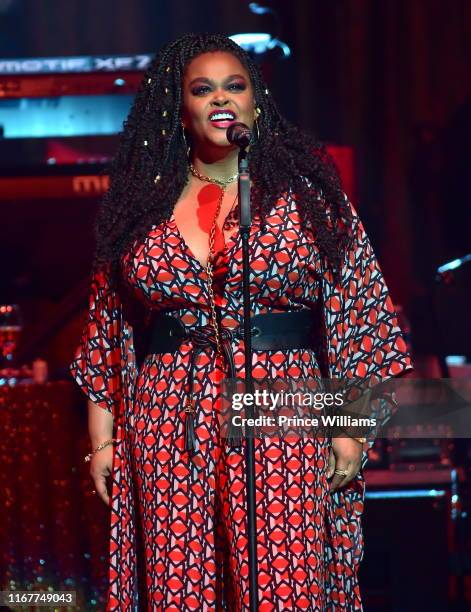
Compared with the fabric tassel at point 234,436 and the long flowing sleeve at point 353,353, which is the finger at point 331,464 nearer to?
the long flowing sleeve at point 353,353

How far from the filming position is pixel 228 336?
2398 mm

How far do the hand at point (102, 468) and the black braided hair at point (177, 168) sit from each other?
45 cm

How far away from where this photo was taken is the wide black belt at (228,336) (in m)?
2.36

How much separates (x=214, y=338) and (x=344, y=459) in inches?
16.3

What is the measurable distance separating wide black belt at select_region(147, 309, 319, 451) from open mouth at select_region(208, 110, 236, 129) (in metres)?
0.47

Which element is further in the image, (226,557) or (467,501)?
(467,501)

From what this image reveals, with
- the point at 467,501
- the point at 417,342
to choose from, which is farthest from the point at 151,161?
the point at 417,342

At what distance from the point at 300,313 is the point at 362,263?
202 millimetres

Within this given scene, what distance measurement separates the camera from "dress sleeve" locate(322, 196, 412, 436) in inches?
98.0

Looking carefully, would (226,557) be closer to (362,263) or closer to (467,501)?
(362,263)

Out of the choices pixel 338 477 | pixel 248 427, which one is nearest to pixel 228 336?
pixel 248 427

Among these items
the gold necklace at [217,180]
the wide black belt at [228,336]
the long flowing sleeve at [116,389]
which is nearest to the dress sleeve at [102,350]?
the long flowing sleeve at [116,389]

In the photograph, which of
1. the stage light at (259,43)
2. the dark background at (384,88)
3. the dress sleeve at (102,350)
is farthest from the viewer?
the dark background at (384,88)

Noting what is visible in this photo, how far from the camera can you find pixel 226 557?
7.82ft
